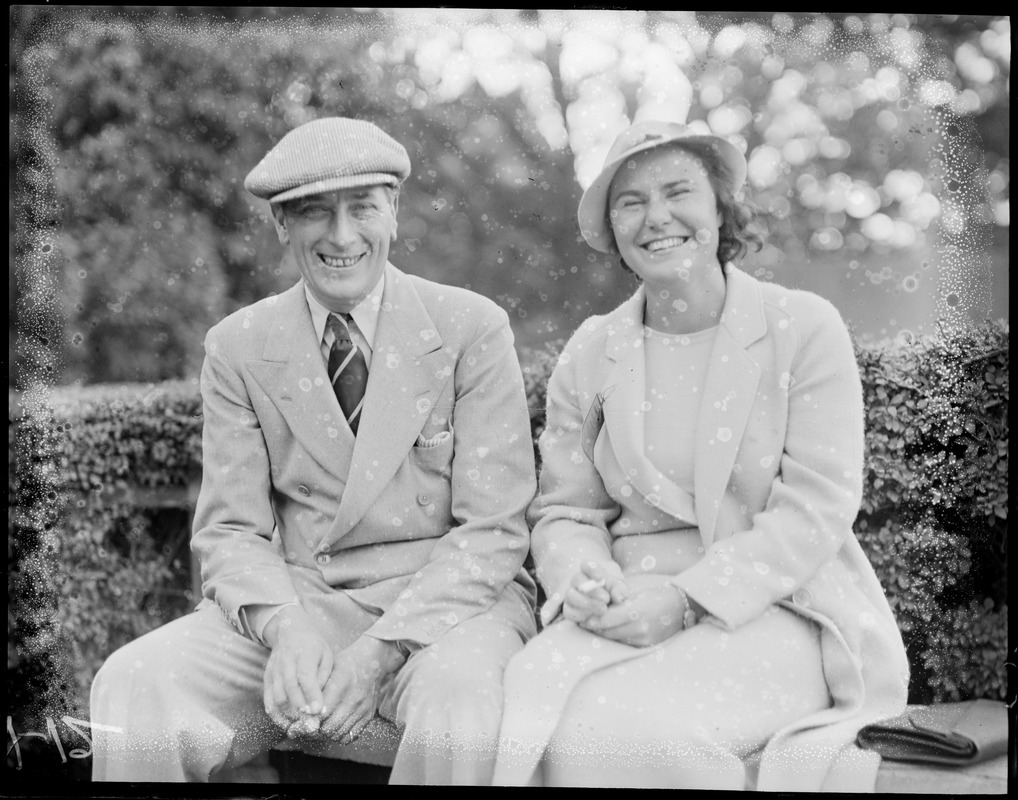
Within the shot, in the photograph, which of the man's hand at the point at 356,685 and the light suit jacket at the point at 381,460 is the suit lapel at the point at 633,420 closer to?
the light suit jacket at the point at 381,460

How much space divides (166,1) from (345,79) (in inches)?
24.1

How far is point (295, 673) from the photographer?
9.92ft

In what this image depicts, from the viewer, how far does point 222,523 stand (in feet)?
10.9

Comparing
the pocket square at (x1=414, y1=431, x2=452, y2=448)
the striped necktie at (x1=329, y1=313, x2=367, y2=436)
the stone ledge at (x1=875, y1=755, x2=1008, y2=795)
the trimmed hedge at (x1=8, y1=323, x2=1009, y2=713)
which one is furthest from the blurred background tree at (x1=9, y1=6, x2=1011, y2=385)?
the stone ledge at (x1=875, y1=755, x2=1008, y2=795)

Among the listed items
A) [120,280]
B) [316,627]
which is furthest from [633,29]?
[316,627]

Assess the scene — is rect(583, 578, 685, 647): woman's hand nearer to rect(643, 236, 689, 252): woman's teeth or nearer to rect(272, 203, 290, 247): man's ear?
rect(643, 236, 689, 252): woman's teeth

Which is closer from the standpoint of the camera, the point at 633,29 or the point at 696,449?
the point at 696,449

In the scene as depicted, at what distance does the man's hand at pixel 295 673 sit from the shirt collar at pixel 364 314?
0.88m

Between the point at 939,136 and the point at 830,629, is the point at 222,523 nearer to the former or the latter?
the point at 830,629

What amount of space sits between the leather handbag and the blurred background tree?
46.9 inches

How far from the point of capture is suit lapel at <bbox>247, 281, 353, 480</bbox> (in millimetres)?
3273
